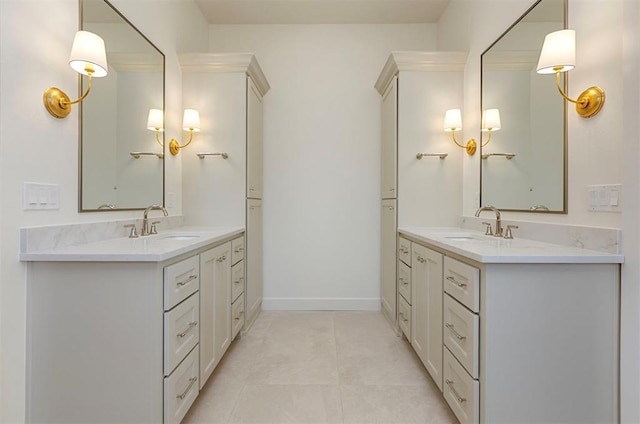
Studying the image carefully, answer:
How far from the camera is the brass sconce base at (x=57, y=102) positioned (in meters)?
1.51

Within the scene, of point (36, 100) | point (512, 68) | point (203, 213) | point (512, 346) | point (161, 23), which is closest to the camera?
point (512, 346)

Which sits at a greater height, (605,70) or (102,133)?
(605,70)

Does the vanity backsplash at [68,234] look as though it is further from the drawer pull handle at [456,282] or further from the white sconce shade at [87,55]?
the drawer pull handle at [456,282]

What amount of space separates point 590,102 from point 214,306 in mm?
2100

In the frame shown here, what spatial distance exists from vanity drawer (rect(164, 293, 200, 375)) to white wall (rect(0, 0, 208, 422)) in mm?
551

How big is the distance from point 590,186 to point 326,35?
2756 millimetres

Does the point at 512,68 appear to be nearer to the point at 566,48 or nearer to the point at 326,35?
the point at 566,48

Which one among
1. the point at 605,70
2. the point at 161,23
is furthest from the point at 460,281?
the point at 161,23

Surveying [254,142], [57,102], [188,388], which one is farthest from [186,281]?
[254,142]

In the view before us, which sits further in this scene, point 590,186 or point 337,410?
point 337,410

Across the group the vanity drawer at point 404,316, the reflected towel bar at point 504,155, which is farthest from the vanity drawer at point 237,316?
the reflected towel bar at point 504,155

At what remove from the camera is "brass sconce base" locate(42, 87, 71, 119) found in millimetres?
1510

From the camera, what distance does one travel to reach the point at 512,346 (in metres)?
1.34

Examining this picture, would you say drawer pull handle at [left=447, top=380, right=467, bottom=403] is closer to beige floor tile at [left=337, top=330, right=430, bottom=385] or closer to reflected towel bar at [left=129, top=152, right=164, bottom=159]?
beige floor tile at [left=337, top=330, right=430, bottom=385]
